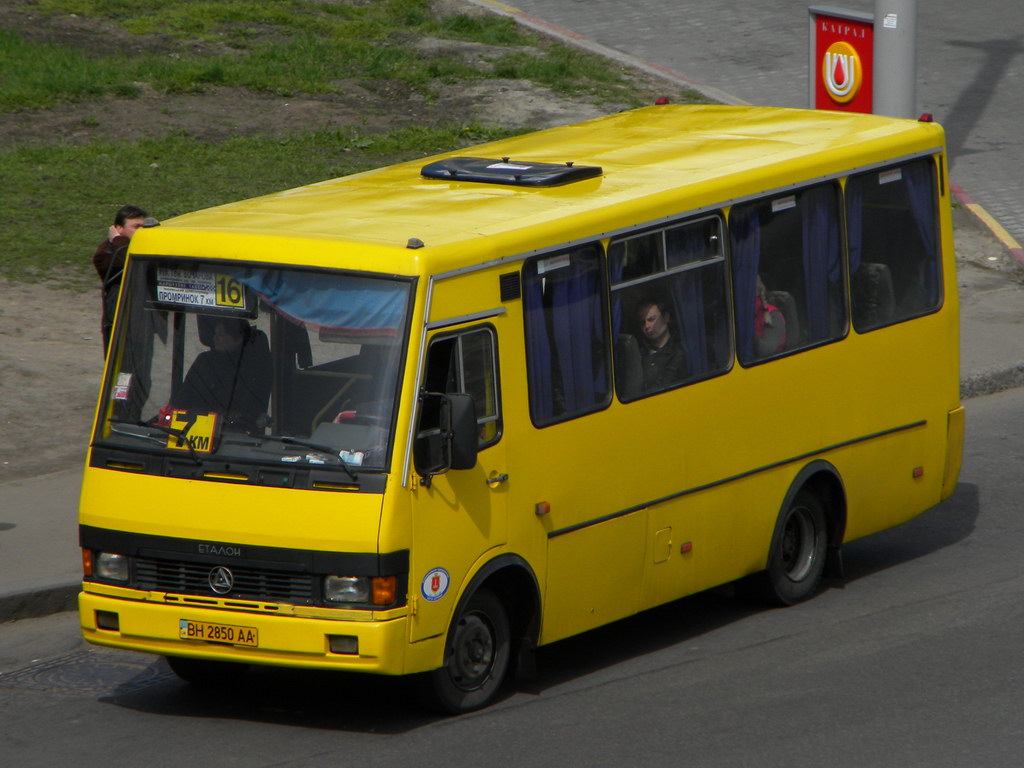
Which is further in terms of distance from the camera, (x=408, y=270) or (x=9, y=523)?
(x=9, y=523)

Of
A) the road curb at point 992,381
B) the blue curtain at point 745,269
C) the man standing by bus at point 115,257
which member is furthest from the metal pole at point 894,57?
the man standing by bus at point 115,257

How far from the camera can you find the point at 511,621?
8.34 metres

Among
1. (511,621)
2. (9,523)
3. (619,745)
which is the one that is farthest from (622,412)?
(9,523)

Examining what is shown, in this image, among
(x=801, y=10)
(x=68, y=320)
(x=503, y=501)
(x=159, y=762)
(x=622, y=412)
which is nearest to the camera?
(x=159, y=762)

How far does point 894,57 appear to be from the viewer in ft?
51.3

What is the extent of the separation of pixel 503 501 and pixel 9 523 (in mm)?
4270

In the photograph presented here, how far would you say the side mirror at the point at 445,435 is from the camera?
7488 millimetres

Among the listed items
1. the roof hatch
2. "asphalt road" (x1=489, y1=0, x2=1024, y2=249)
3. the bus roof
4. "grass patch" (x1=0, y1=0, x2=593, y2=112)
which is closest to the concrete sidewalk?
the bus roof

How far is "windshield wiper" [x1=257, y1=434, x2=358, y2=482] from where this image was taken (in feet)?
24.5

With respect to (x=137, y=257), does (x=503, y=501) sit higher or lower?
lower

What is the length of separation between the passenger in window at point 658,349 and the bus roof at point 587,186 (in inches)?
19.1

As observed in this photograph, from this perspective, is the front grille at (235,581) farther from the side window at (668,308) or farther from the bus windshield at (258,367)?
the side window at (668,308)

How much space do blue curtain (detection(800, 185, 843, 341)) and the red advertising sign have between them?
6.47 meters

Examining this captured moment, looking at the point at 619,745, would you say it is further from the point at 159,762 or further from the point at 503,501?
the point at 159,762
